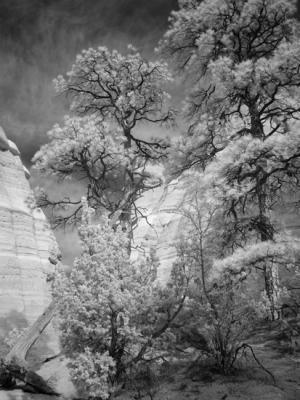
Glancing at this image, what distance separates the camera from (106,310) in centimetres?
725

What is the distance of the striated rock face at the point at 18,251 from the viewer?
86.3ft

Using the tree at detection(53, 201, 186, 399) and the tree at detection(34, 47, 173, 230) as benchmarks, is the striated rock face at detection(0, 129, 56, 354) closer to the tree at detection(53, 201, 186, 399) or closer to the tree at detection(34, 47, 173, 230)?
the tree at detection(34, 47, 173, 230)

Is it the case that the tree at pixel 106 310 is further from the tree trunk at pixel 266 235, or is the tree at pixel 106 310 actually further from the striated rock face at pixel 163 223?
the striated rock face at pixel 163 223

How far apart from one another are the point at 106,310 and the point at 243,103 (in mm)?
10420

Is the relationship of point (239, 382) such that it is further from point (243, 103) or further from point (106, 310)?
point (243, 103)

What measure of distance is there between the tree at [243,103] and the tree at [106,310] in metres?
3.44

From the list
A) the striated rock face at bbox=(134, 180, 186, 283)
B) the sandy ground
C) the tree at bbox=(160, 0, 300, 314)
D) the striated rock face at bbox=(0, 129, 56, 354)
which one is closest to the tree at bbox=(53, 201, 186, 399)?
the sandy ground

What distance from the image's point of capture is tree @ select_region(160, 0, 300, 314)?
1049cm

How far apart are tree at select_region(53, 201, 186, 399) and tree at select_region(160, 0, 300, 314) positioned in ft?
11.3

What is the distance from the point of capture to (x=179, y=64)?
16.8 meters

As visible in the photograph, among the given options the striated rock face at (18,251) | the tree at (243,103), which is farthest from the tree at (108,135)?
the striated rock face at (18,251)

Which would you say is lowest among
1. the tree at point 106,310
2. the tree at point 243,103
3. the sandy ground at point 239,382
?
the sandy ground at point 239,382

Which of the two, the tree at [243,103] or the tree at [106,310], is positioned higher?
the tree at [243,103]

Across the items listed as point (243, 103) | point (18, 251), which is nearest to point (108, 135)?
point (243, 103)
